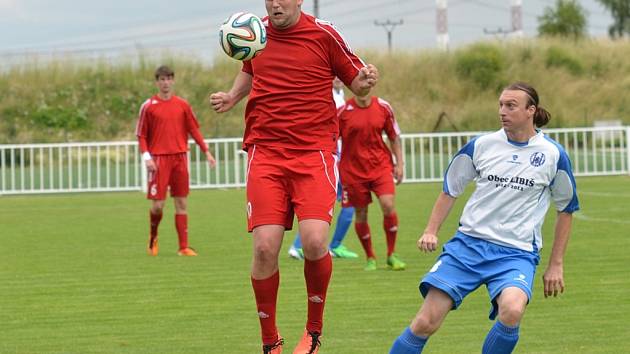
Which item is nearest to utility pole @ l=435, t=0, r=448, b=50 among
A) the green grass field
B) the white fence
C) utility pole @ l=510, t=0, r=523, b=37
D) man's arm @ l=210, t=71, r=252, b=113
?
utility pole @ l=510, t=0, r=523, b=37

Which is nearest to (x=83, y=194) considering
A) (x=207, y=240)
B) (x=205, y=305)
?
(x=207, y=240)

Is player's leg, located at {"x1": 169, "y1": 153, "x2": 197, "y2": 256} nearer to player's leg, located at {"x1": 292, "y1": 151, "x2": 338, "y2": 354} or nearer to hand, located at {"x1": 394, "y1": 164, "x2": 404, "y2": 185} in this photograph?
hand, located at {"x1": 394, "y1": 164, "x2": 404, "y2": 185}

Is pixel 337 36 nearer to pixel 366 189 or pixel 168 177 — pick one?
pixel 366 189

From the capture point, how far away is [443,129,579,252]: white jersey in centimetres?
682

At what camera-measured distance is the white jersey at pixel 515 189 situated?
6.82 meters

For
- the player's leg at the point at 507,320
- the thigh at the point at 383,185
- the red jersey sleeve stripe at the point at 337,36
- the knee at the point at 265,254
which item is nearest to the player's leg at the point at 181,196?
the thigh at the point at 383,185

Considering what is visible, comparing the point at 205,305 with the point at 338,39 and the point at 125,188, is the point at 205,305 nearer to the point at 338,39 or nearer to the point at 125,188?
the point at 338,39

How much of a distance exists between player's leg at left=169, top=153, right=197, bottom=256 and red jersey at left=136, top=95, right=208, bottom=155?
0.50 feet

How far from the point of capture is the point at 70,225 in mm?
18828

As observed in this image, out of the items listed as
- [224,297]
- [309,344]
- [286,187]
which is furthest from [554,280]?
[224,297]

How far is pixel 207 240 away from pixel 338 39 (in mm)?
8649

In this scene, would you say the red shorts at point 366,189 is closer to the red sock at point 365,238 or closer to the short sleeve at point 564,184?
the red sock at point 365,238

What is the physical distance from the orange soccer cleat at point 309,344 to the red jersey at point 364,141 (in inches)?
206

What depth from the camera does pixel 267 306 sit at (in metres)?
7.60
